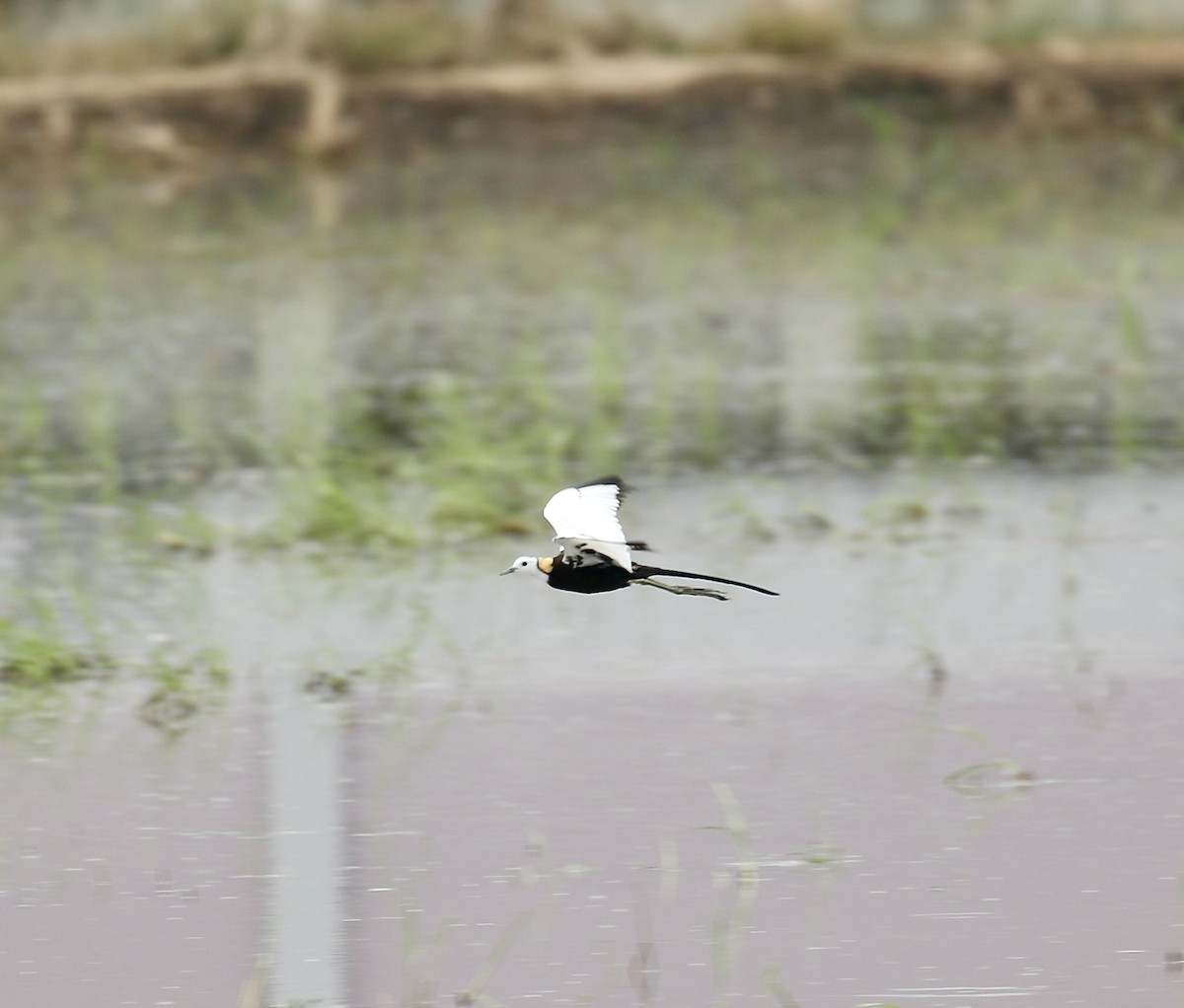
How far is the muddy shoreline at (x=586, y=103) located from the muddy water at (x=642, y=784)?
388 inches

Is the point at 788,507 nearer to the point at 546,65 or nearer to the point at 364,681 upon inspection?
the point at 364,681

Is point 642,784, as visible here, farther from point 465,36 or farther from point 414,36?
point 465,36

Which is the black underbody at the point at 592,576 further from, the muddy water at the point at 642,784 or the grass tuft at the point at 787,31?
the grass tuft at the point at 787,31

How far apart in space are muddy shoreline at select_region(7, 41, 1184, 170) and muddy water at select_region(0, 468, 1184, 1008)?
986 centimetres

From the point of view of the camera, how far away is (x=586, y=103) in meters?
17.5

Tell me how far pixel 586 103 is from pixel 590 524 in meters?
13.7

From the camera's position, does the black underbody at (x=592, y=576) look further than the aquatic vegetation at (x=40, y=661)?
No

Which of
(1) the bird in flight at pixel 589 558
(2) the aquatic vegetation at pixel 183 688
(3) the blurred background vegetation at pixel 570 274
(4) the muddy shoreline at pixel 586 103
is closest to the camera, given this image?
(1) the bird in flight at pixel 589 558

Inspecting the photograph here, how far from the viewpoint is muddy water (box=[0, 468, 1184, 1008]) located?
4469 millimetres

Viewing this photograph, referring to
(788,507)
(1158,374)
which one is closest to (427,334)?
(1158,374)

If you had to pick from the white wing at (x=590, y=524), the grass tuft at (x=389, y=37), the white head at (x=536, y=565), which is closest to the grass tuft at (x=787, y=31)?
the grass tuft at (x=389, y=37)

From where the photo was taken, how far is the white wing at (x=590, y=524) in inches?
154

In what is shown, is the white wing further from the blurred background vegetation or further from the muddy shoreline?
the muddy shoreline

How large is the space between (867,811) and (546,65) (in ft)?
42.9
